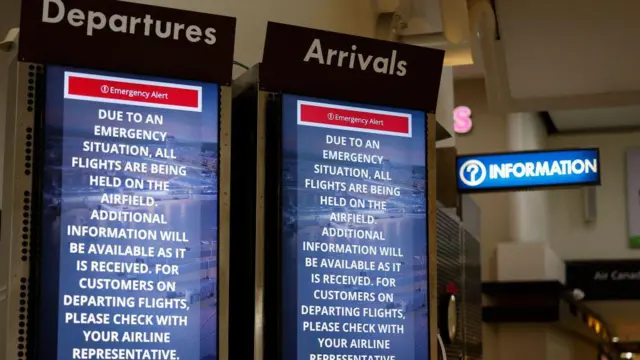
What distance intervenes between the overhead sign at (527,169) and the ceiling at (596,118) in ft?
24.1

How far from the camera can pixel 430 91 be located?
3.93 meters

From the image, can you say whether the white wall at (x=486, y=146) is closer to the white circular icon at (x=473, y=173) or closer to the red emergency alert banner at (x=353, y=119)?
the white circular icon at (x=473, y=173)

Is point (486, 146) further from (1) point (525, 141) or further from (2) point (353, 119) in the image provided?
(2) point (353, 119)

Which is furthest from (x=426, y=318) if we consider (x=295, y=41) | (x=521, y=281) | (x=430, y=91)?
(x=521, y=281)

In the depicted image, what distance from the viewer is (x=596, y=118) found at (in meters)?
15.5

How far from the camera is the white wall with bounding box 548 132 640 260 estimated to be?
1566cm

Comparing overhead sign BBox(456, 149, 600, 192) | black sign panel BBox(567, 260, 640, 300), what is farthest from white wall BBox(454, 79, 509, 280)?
overhead sign BBox(456, 149, 600, 192)

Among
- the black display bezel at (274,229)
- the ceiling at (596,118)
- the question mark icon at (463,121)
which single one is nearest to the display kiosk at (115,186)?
the black display bezel at (274,229)

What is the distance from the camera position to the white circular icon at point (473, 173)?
7.88 meters

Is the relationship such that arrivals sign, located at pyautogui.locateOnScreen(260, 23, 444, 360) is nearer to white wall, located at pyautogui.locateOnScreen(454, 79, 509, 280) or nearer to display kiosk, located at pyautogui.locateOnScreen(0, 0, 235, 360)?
display kiosk, located at pyautogui.locateOnScreen(0, 0, 235, 360)

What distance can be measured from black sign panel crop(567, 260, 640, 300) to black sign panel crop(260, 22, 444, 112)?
12139 millimetres

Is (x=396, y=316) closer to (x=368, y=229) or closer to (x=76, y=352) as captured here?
(x=368, y=229)

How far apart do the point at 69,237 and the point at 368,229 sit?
1148 millimetres

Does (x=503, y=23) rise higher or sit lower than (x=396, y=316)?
higher
